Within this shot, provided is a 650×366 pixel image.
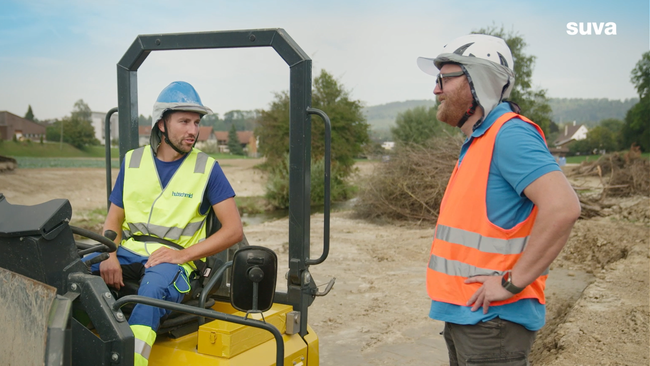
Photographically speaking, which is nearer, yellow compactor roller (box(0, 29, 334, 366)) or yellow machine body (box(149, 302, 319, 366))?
yellow compactor roller (box(0, 29, 334, 366))

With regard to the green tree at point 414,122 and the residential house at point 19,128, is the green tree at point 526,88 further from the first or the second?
the residential house at point 19,128

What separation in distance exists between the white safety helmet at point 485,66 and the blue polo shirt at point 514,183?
19 centimetres

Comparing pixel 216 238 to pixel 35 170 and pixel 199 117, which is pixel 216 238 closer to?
pixel 199 117

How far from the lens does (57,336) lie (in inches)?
75.9

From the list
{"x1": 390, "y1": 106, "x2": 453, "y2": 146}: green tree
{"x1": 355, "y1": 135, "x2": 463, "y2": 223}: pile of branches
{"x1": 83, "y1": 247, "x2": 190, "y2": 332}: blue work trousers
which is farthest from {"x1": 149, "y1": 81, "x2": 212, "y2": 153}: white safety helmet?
{"x1": 390, "y1": 106, "x2": 453, "y2": 146}: green tree

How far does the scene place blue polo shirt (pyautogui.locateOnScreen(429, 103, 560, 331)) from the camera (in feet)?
6.74

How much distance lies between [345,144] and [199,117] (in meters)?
25.1

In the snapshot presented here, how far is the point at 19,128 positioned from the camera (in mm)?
27734

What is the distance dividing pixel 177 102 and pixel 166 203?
1.78 ft

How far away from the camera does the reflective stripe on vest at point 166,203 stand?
2.94 meters

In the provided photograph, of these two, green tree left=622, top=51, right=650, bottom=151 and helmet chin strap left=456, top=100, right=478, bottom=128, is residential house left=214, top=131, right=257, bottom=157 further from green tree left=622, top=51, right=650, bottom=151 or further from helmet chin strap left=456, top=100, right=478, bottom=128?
green tree left=622, top=51, right=650, bottom=151

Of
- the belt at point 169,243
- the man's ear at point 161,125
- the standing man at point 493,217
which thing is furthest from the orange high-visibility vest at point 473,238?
the man's ear at point 161,125

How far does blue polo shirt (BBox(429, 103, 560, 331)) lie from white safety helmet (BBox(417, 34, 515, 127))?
19 centimetres

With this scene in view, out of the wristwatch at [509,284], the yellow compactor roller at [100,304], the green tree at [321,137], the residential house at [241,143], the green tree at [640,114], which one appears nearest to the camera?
the yellow compactor roller at [100,304]
